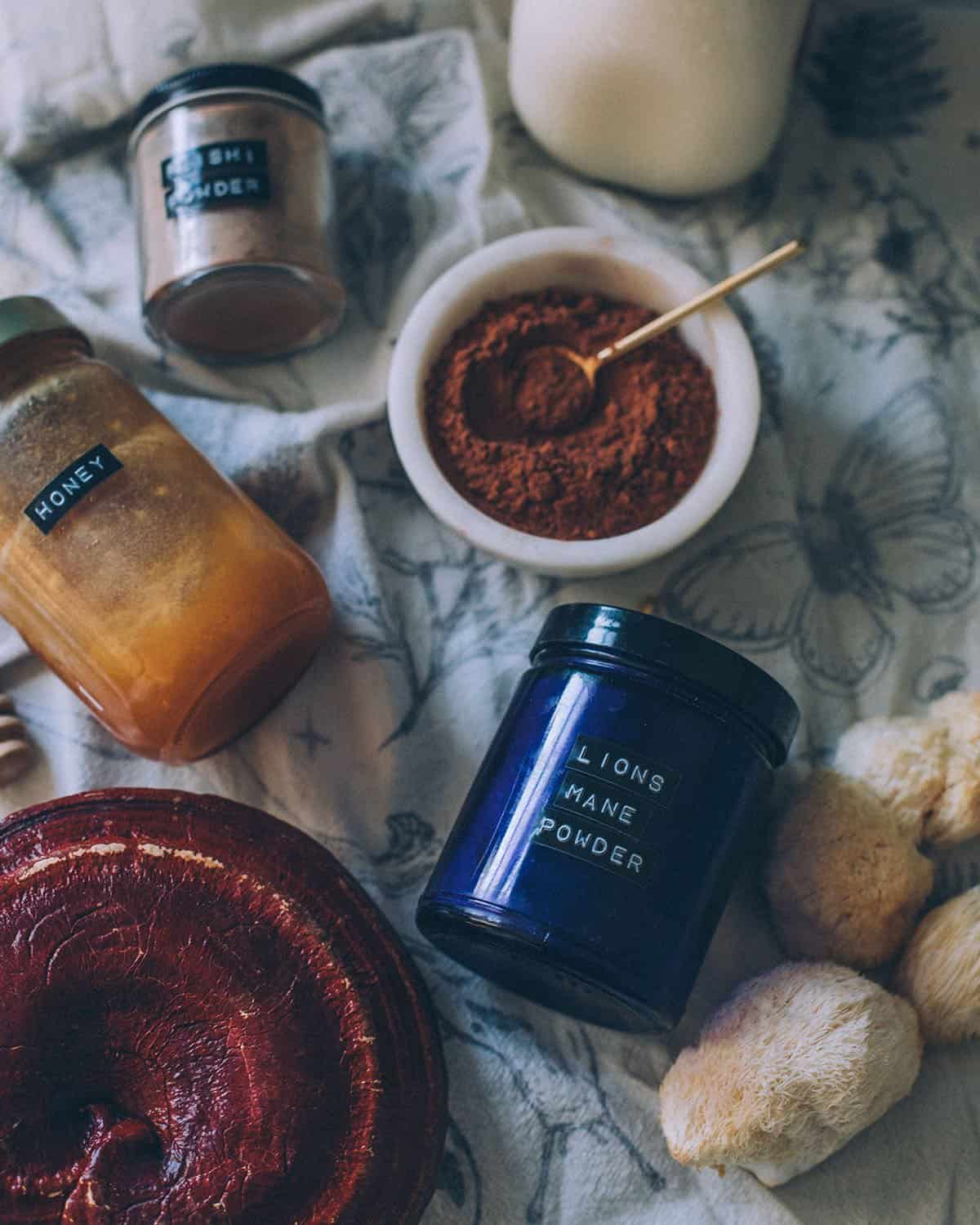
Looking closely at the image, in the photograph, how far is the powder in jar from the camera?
2.89 feet

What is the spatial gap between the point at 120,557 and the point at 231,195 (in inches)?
10.6

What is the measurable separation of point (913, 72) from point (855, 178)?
105 millimetres

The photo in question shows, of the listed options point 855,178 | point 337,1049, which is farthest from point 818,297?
point 337,1049

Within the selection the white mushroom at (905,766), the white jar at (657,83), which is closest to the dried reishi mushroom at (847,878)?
the white mushroom at (905,766)

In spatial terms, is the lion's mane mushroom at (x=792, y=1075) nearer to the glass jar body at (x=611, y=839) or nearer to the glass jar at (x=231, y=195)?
the glass jar body at (x=611, y=839)

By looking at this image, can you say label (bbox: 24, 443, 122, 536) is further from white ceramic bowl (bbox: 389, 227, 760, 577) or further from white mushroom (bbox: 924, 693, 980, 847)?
white mushroom (bbox: 924, 693, 980, 847)

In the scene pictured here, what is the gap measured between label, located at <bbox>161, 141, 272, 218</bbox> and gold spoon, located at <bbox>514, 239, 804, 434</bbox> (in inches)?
8.7

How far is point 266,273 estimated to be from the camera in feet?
2.96

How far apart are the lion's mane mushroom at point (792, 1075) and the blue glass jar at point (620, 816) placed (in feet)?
0.16

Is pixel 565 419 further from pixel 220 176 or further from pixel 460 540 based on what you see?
pixel 220 176

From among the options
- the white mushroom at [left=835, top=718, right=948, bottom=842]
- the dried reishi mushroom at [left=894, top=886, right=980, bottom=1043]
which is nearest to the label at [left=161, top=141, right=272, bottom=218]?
the white mushroom at [left=835, top=718, right=948, bottom=842]

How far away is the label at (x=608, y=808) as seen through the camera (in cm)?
75

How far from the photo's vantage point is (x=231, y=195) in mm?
879

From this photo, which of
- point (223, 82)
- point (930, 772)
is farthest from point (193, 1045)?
point (223, 82)
